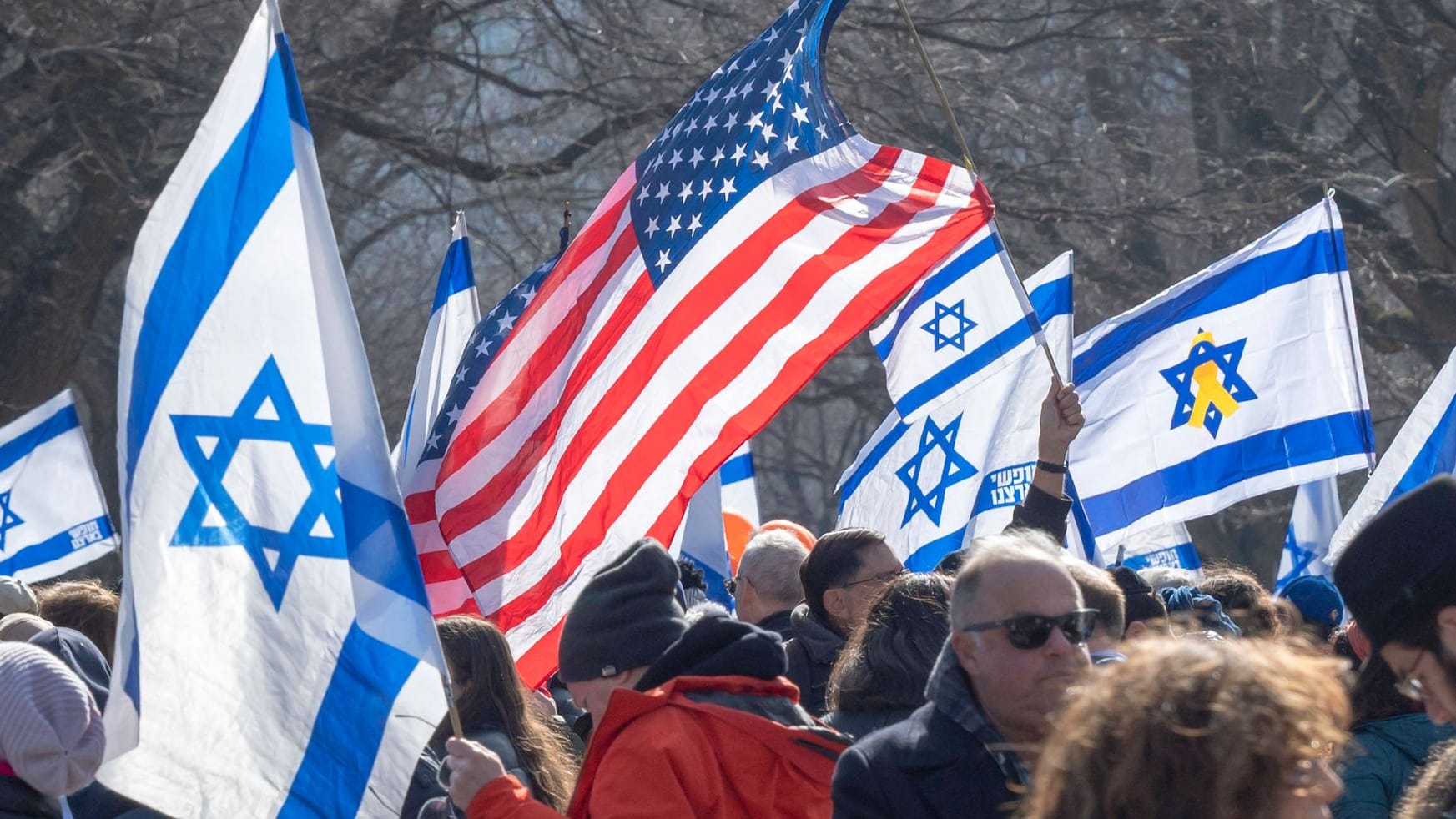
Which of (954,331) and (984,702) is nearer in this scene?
(984,702)

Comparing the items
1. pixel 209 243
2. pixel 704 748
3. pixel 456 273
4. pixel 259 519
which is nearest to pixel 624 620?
pixel 704 748

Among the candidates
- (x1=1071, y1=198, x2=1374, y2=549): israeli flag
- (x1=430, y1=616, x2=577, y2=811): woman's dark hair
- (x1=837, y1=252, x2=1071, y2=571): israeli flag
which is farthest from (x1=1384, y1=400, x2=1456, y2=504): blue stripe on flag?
(x1=430, y1=616, x2=577, y2=811): woman's dark hair

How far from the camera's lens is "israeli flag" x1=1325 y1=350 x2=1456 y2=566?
666 centimetres

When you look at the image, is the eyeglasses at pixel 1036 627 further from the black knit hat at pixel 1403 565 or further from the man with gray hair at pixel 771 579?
the man with gray hair at pixel 771 579

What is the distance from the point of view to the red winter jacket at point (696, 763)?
320 centimetres

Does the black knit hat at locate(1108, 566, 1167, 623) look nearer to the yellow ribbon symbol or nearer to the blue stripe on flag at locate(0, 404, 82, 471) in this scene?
the yellow ribbon symbol

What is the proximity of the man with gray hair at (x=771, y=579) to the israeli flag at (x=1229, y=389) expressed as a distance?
2.27 meters

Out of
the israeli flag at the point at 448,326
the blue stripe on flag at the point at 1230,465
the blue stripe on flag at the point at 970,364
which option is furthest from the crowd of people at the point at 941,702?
the israeli flag at the point at 448,326

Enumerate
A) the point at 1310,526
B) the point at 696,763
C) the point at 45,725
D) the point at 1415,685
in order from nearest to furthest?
the point at 1415,685 < the point at 696,763 < the point at 45,725 < the point at 1310,526

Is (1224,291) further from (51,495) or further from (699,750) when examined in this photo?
(51,495)

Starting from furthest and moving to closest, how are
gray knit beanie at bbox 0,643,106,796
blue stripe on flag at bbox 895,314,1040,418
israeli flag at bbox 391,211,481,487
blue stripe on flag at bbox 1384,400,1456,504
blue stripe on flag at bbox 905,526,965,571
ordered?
israeli flag at bbox 391,211,481,487 < blue stripe on flag at bbox 905,526,965,571 < blue stripe on flag at bbox 1384,400,1456,504 < blue stripe on flag at bbox 895,314,1040,418 < gray knit beanie at bbox 0,643,106,796

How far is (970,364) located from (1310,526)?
3.59 m

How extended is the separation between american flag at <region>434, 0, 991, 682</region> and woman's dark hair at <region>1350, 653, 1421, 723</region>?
1610mm

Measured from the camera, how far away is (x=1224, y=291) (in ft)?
23.9
